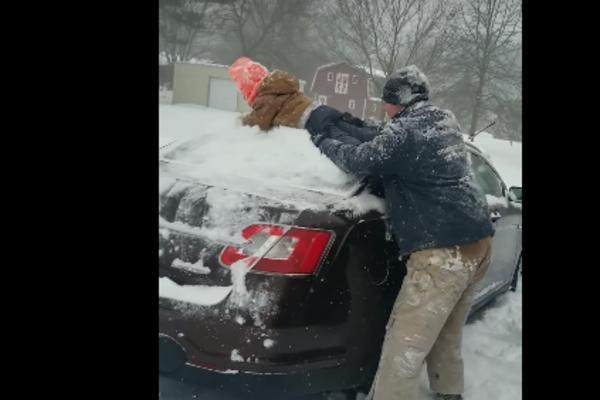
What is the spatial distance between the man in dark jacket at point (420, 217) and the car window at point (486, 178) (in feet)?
4.04

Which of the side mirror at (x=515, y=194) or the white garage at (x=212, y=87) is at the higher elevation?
the white garage at (x=212, y=87)

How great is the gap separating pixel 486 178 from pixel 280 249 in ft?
6.72

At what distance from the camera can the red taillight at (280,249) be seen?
5.71 feet

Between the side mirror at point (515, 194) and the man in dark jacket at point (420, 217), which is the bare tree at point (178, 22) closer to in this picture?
the man in dark jacket at point (420, 217)

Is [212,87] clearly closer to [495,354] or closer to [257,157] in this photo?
[257,157]

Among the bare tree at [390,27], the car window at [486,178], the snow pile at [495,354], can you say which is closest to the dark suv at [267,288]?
the snow pile at [495,354]

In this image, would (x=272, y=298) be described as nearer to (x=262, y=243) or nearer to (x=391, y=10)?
(x=262, y=243)

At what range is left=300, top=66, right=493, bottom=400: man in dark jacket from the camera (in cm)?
187

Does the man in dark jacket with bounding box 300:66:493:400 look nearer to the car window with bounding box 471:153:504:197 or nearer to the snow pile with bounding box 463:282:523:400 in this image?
the snow pile with bounding box 463:282:523:400

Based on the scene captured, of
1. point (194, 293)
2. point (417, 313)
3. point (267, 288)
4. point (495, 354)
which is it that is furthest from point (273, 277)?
point (495, 354)

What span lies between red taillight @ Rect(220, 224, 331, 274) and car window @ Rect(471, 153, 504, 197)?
5.55 ft
